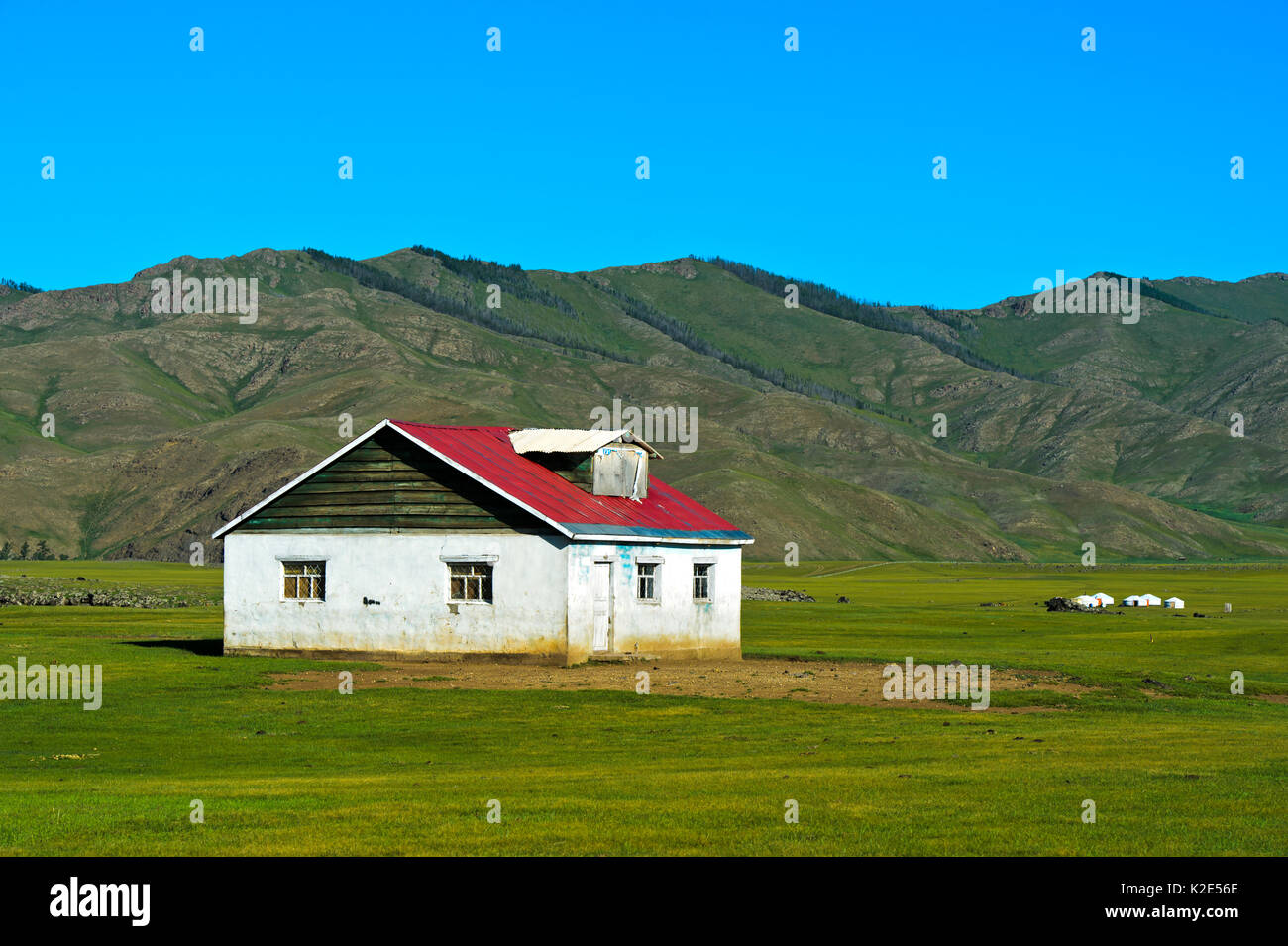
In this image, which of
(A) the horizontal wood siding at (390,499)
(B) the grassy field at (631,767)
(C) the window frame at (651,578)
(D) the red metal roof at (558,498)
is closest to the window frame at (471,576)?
(A) the horizontal wood siding at (390,499)

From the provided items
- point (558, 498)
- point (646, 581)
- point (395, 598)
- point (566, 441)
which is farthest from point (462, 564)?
point (566, 441)

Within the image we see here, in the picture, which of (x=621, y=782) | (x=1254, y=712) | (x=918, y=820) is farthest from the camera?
(x=1254, y=712)

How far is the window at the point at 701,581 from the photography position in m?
48.4

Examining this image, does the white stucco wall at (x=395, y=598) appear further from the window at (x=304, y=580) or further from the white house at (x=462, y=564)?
the window at (x=304, y=580)

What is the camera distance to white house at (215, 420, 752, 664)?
43375 millimetres

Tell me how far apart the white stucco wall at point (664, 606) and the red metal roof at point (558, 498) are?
585 mm

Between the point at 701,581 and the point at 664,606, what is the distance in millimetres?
2532

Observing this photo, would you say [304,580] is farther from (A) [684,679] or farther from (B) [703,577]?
(A) [684,679]
